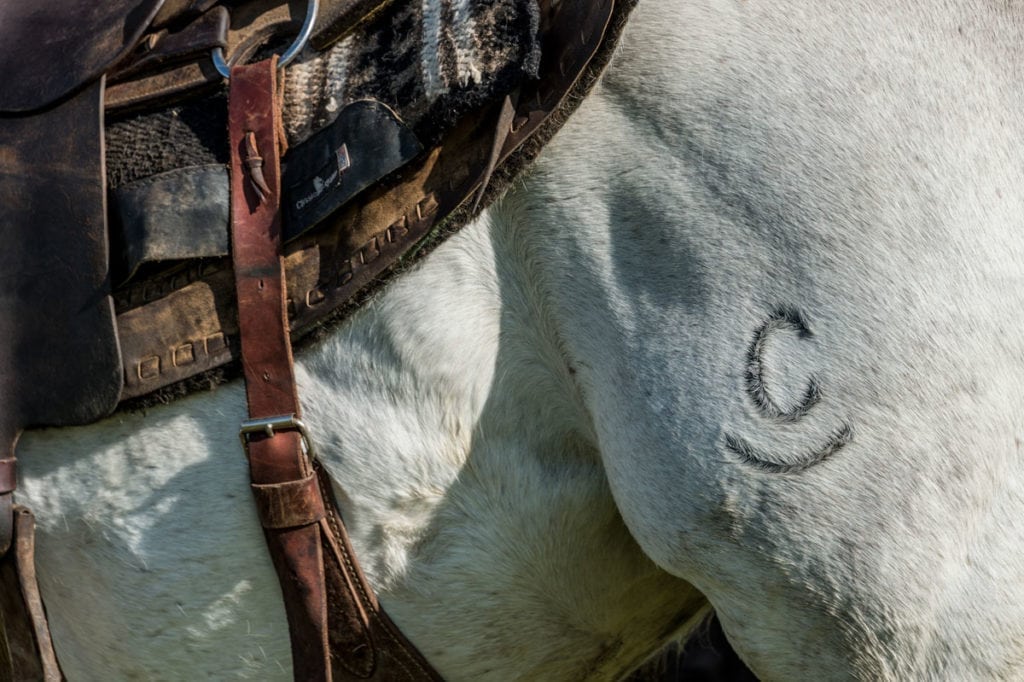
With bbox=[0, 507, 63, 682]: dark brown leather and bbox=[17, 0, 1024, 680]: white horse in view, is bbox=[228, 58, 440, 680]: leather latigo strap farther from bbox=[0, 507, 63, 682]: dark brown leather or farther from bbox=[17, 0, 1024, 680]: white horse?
bbox=[0, 507, 63, 682]: dark brown leather

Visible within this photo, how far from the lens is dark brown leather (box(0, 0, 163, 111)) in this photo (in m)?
1.44

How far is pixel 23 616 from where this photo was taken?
154cm

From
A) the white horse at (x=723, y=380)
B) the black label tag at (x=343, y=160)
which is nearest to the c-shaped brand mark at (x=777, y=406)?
the white horse at (x=723, y=380)

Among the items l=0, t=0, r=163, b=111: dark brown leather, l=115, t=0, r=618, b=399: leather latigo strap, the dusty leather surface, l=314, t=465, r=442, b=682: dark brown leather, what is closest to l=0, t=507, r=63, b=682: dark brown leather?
the dusty leather surface

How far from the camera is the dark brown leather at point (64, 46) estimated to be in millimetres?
1438

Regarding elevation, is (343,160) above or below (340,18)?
below

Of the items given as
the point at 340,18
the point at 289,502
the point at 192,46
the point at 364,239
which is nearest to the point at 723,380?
the point at 364,239

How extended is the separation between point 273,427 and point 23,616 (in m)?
0.54

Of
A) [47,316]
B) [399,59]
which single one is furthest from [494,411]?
[47,316]

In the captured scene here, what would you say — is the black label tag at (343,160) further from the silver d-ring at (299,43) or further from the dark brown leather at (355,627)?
the dark brown leather at (355,627)

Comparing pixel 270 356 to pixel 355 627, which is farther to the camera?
pixel 355 627

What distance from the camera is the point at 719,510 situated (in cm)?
121

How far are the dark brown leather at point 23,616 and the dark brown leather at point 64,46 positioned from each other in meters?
0.60

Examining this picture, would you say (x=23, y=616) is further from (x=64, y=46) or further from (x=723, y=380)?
(x=723, y=380)
